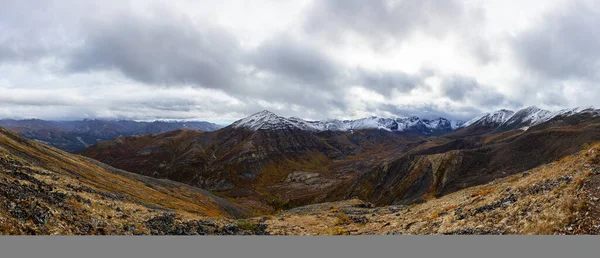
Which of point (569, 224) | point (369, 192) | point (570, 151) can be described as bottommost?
point (369, 192)

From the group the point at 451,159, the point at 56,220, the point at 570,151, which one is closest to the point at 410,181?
the point at 451,159

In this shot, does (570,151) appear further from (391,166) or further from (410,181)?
(391,166)

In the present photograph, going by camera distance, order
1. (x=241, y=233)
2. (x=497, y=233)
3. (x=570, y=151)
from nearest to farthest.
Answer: (x=497, y=233)
(x=241, y=233)
(x=570, y=151)

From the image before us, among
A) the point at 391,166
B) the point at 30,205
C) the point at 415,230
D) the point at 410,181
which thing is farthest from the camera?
the point at 391,166

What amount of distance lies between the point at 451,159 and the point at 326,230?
114 meters

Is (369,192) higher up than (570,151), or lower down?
lower down

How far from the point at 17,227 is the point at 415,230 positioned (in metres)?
24.6

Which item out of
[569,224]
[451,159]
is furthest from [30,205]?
[451,159]

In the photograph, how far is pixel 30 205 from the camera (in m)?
18.0

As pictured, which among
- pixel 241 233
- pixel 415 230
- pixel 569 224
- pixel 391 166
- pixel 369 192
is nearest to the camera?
pixel 569 224

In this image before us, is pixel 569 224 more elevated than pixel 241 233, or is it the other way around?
pixel 569 224

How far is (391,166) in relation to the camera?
144 meters

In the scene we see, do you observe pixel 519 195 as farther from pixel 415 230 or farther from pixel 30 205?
pixel 30 205

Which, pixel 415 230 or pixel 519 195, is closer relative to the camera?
pixel 519 195
